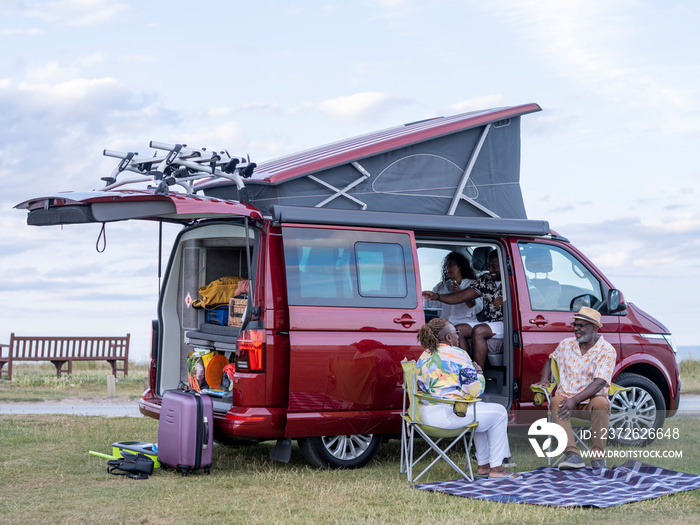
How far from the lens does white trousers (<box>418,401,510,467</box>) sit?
670 cm

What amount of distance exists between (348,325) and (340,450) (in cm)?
107

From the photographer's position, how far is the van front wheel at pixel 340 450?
7051 millimetres

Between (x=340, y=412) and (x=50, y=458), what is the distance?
2.93 metres

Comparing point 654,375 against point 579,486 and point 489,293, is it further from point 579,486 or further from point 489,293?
point 579,486

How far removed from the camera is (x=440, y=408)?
6.72 m

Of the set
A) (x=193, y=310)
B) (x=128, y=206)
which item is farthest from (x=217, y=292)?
(x=128, y=206)

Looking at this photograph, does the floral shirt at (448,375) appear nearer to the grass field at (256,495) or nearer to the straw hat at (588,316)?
the grass field at (256,495)

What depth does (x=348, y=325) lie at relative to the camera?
6.96 m

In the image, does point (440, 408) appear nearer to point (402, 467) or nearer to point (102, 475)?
point (402, 467)

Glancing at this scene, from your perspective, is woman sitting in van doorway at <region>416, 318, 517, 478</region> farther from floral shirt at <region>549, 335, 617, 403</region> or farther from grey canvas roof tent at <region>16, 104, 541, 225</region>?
grey canvas roof tent at <region>16, 104, 541, 225</region>

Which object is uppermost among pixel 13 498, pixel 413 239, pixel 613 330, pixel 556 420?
pixel 413 239

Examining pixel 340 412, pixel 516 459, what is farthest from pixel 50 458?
pixel 516 459

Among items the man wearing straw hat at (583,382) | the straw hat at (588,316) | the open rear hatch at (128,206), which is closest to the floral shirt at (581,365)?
the man wearing straw hat at (583,382)

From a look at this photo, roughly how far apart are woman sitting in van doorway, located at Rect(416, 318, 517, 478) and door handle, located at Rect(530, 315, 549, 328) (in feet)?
4.41
